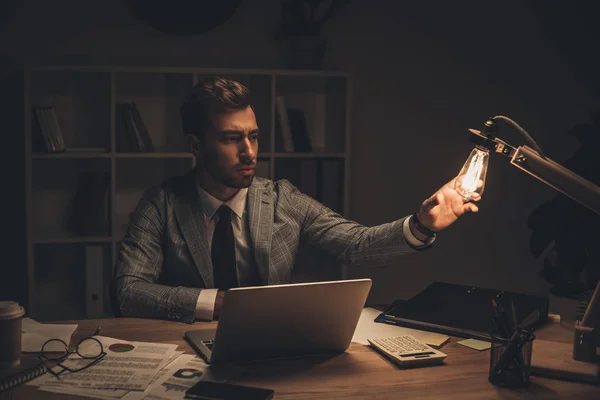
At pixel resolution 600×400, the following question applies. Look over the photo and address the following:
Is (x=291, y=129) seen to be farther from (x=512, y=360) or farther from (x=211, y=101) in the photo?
(x=512, y=360)

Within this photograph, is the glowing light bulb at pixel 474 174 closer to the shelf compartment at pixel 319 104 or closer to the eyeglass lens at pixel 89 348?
the eyeglass lens at pixel 89 348

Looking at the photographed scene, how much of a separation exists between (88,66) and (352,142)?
142cm

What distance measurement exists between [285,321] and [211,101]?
1088 mm

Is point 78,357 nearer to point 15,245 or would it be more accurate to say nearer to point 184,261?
point 184,261

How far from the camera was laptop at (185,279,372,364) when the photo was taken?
1541mm

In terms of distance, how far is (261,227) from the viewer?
2479mm

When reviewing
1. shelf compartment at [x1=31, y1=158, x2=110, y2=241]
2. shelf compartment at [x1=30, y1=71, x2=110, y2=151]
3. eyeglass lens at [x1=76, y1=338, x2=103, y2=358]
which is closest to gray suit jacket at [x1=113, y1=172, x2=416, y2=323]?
eyeglass lens at [x1=76, y1=338, x2=103, y2=358]

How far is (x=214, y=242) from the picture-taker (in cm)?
243

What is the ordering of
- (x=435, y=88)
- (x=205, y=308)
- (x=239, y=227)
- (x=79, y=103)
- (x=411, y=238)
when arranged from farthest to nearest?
(x=435, y=88)
(x=79, y=103)
(x=239, y=227)
(x=411, y=238)
(x=205, y=308)

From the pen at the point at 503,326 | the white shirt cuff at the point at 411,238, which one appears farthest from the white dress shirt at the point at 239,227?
the pen at the point at 503,326

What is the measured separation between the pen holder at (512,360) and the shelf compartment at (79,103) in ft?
8.25

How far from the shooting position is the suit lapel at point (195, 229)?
7.73 ft

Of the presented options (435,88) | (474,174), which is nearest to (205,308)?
(474,174)

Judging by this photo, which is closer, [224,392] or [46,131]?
[224,392]
